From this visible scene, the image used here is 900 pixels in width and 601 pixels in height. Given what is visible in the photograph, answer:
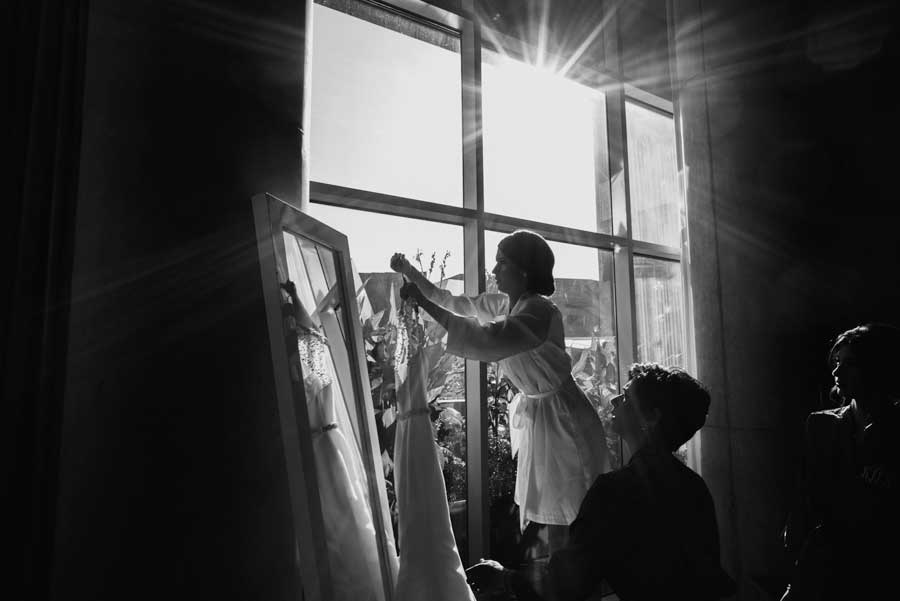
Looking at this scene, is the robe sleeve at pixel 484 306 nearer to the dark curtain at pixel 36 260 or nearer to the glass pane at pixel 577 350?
the glass pane at pixel 577 350

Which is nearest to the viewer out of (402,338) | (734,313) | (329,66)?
(402,338)

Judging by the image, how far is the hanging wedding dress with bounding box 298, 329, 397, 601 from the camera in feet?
Result: 4.70

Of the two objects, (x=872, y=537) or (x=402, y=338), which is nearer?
(x=872, y=537)

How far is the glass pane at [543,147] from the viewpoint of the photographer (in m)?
3.18

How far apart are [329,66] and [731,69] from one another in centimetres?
228

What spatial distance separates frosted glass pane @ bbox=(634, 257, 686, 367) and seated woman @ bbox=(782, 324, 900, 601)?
1900mm

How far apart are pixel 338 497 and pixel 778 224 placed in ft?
8.82

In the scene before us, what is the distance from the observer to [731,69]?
308 centimetres

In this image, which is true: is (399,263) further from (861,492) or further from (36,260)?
(861,492)

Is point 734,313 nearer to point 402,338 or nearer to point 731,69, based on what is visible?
point 731,69

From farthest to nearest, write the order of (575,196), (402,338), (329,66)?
(575,196) → (329,66) → (402,338)

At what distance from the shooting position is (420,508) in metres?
1.66

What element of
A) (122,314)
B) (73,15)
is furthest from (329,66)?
(122,314)

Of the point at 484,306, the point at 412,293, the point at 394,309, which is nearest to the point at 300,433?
the point at 412,293
